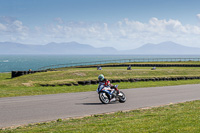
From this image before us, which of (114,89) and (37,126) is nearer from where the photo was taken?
(37,126)

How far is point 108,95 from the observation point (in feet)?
47.9

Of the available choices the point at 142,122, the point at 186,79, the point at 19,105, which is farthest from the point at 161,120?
the point at 186,79

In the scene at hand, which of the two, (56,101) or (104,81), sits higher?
(104,81)

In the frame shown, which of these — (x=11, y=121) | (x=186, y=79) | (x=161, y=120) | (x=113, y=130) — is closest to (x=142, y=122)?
(x=161, y=120)

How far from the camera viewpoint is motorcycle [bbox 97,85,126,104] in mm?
14508

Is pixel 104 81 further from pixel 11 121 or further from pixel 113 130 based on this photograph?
pixel 113 130

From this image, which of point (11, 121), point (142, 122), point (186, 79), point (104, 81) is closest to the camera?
point (142, 122)

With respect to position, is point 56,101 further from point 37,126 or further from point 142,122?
point 142,122

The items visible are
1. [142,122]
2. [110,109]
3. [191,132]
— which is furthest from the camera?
[110,109]

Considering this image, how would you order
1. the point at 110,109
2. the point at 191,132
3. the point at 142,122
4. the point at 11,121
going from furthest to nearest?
the point at 110,109 → the point at 11,121 → the point at 142,122 → the point at 191,132

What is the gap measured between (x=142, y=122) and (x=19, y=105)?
7.08 meters

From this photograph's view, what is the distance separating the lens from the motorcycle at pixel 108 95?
47.6ft

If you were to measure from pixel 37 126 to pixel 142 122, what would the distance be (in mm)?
3455

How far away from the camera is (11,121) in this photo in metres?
10.1
